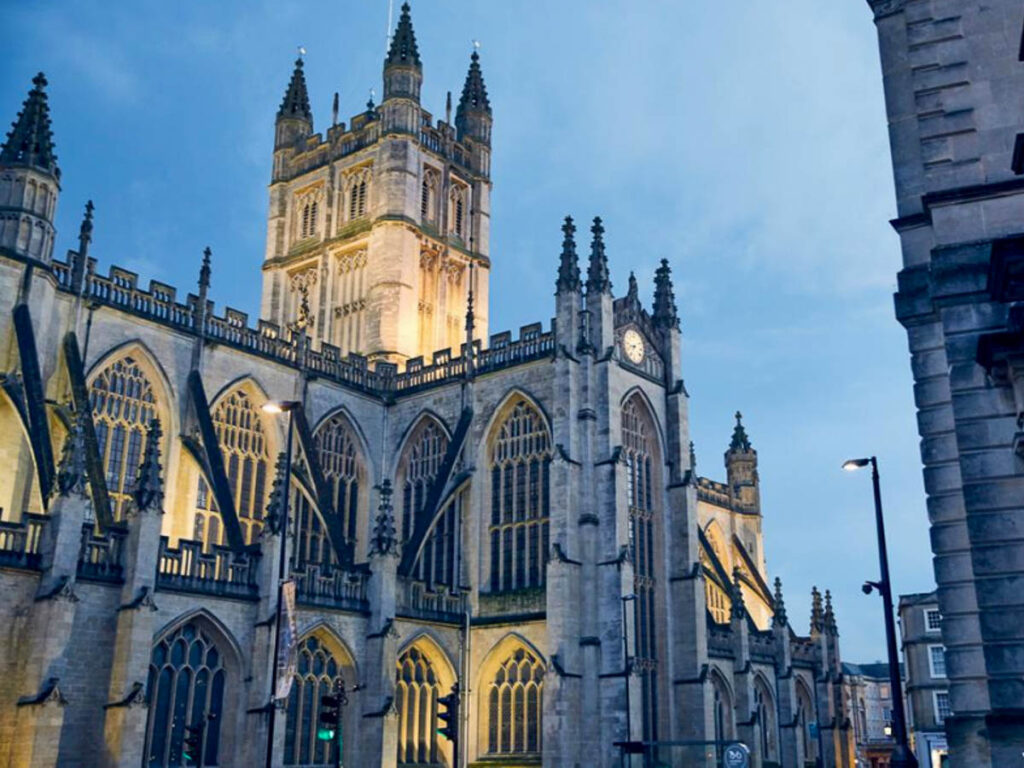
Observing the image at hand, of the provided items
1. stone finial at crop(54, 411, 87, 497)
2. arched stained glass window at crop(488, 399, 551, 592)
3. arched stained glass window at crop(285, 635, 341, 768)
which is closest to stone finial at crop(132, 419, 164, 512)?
stone finial at crop(54, 411, 87, 497)

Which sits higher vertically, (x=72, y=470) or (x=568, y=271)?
(x=568, y=271)

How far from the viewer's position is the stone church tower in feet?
182

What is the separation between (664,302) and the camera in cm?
4725

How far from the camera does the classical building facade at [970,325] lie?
592 inches

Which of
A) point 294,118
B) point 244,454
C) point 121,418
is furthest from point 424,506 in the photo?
point 294,118

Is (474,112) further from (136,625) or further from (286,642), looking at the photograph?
(286,642)

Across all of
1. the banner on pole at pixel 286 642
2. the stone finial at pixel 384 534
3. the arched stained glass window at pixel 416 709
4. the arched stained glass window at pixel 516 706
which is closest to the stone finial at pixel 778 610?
the arched stained glass window at pixel 516 706

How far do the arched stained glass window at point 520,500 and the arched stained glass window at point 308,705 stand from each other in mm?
8447

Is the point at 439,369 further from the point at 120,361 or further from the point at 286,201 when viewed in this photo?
the point at 286,201

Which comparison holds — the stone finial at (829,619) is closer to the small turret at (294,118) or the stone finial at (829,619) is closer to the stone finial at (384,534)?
the stone finial at (384,534)

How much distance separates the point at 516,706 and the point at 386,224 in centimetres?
2645

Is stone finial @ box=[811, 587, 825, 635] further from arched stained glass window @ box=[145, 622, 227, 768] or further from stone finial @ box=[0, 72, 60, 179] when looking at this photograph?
stone finial @ box=[0, 72, 60, 179]

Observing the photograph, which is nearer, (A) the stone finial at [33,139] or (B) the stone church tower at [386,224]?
(A) the stone finial at [33,139]

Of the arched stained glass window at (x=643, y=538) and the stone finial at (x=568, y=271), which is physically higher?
the stone finial at (x=568, y=271)
